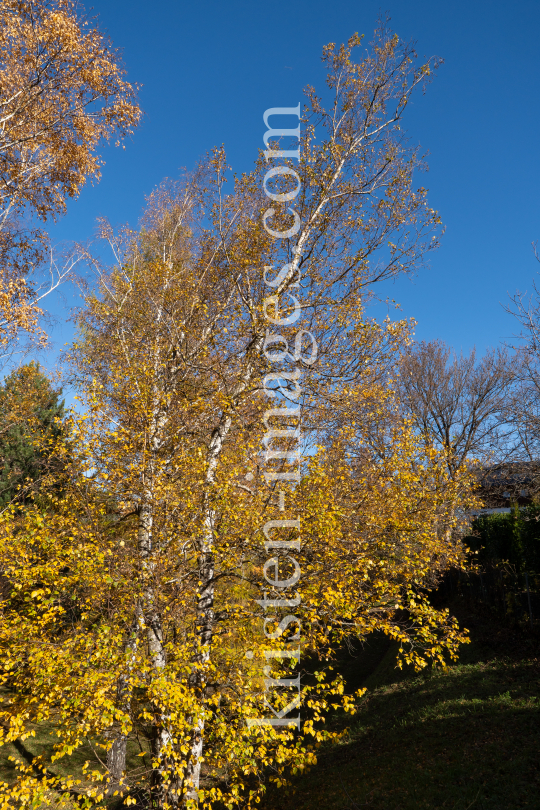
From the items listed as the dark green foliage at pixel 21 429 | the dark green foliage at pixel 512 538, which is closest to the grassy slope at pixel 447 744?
the dark green foliage at pixel 512 538

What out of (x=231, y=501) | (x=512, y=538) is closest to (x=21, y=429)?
(x=231, y=501)

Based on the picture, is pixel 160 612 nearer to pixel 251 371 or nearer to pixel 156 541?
pixel 156 541

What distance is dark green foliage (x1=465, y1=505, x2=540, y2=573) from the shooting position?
15.1 meters

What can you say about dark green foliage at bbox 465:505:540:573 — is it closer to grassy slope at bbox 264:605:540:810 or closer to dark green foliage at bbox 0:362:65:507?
grassy slope at bbox 264:605:540:810

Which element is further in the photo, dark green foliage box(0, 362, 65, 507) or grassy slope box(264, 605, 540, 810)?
dark green foliage box(0, 362, 65, 507)

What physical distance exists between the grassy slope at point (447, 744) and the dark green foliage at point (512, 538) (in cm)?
252

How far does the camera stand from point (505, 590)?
1630 centimetres

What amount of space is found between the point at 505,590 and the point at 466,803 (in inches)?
397

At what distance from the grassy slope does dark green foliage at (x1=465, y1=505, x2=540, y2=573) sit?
2.52 meters

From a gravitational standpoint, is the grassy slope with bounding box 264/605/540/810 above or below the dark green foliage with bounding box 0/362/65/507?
below

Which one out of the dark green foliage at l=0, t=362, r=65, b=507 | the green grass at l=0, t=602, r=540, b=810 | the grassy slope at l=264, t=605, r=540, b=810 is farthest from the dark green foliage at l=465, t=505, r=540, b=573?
the dark green foliage at l=0, t=362, r=65, b=507

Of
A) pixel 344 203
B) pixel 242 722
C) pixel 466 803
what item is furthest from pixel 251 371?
pixel 466 803

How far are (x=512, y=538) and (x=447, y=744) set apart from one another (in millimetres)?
8836

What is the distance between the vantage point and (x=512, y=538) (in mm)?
16703
